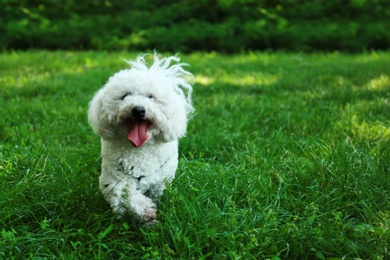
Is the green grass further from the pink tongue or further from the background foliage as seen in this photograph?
the background foliage

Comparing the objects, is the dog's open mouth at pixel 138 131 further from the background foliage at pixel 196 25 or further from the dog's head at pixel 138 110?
the background foliage at pixel 196 25

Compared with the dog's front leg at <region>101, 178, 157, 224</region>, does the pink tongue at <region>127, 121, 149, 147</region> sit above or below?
above

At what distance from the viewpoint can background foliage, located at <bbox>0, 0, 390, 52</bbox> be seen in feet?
40.4

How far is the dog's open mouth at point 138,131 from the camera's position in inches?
123

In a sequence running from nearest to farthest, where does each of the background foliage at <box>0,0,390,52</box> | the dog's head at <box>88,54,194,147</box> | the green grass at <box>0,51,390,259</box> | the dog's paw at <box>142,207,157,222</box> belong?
the green grass at <box>0,51,390,259</box> < the dog's paw at <box>142,207,157,222</box> < the dog's head at <box>88,54,194,147</box> < the background foliage at <box>0,0,390,52</box>

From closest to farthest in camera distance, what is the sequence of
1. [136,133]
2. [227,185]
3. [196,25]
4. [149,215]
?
[149,215]
[136,133]
[227,185]
[196,25]

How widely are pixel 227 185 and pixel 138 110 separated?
0.82 meters

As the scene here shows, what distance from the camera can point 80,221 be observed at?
3.11 m

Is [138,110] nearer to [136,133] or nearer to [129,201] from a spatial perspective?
[136,133]

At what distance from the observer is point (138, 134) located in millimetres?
3166

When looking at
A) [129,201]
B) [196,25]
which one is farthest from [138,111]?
[196,25]

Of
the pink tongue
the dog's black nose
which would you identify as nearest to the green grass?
the pink tongue

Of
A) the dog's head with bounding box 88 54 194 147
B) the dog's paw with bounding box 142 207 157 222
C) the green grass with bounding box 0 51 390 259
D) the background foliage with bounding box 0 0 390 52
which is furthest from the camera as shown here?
the background foliage with bounding box 0 0 390 52

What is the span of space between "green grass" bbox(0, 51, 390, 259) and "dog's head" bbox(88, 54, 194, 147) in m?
0.40
